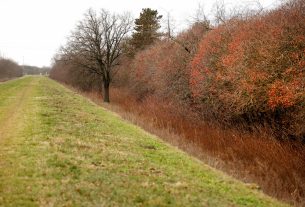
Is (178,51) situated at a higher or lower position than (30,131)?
higher

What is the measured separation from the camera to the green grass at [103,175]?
713 centimetres

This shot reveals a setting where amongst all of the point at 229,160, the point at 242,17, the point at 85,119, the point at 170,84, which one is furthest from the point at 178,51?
the point at 229,160

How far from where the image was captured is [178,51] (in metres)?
26.1

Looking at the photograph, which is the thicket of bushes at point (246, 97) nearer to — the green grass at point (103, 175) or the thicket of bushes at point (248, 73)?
the thicket of bushes at point (248, 73)

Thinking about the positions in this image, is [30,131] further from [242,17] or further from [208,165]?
[242,17]

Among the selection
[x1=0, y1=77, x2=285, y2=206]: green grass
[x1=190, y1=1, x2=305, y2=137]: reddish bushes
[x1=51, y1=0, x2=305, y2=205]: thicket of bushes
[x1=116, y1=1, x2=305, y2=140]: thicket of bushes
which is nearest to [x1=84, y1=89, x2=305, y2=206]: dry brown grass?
[x1=51, y1=0, x2=305, y2=205]: thicket of bushes

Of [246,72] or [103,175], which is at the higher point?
[246,72]

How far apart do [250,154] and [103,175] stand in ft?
23.1

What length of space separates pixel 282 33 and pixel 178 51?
1212 cm

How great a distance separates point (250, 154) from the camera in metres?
14.0

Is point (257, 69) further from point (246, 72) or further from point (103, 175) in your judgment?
point (103, 175)

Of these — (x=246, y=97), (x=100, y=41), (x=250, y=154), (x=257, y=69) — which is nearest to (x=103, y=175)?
(x=250, y=154)

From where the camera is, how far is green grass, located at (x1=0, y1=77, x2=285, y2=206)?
7129 mm

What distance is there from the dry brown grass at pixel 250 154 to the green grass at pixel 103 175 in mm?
1202
